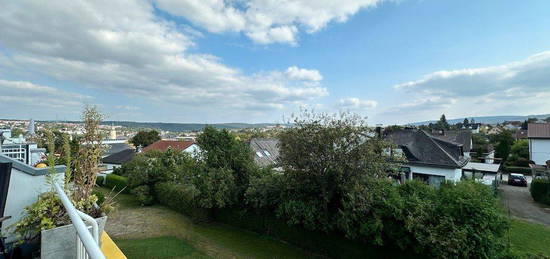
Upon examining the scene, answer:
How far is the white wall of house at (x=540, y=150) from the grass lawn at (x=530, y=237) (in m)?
23.0

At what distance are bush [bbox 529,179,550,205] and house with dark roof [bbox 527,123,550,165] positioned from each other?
15.4 meters

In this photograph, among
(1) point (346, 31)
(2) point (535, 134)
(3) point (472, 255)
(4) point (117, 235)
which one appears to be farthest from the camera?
(2) point (535, 134)

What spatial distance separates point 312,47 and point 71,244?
14.7 metres

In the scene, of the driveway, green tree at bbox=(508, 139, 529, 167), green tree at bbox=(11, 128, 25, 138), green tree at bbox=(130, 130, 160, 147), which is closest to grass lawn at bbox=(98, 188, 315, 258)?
green tree at bbox=(11, 128, 25, 138)

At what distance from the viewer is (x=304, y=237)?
898 cm

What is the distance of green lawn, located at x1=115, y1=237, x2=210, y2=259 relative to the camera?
7.81 metres

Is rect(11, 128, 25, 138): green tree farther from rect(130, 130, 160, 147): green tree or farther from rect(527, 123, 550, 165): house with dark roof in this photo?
rect(527, 123, 550, 165): house with dark roof

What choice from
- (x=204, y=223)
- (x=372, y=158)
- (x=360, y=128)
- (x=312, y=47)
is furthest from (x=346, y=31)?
(x=204, y=223)

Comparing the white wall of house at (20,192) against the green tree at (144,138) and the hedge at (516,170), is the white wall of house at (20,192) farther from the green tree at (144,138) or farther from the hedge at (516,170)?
the green tree at (144,138)

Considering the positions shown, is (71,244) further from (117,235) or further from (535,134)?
(535,134)

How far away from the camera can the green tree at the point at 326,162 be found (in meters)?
7.22

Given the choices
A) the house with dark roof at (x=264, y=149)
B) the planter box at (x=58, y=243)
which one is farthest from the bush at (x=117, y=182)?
the planter box at (x=58, y=243)

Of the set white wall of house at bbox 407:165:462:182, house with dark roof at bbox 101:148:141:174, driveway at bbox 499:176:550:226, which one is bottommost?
driveway at bbox 499:176:550:226

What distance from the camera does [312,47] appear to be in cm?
1473
